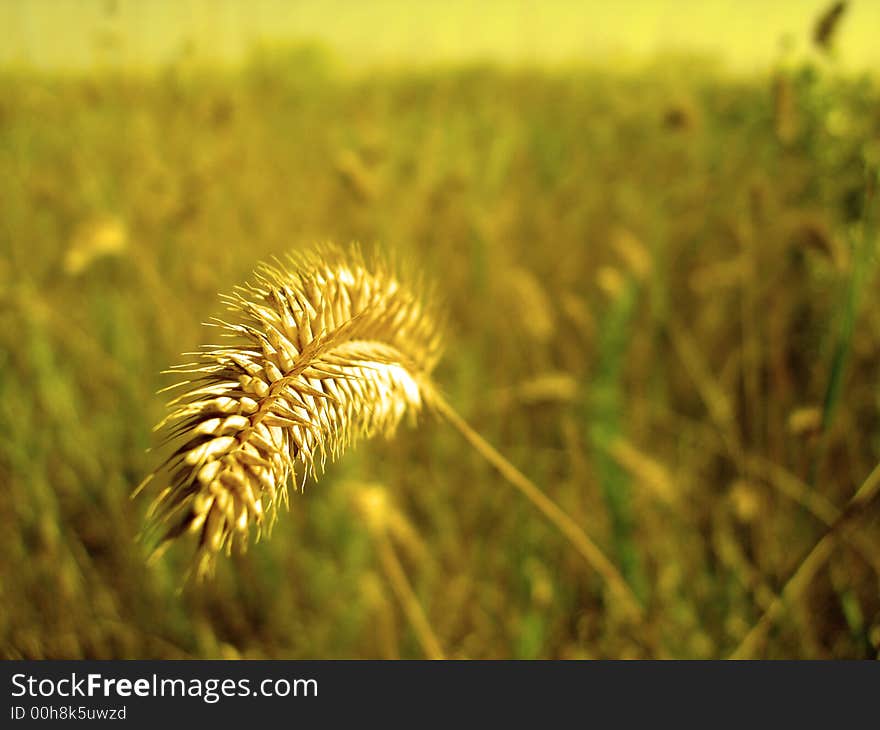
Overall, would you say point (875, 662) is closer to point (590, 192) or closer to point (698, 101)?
point (590, 192)

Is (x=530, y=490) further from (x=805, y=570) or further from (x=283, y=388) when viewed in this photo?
(x=805, y=570)

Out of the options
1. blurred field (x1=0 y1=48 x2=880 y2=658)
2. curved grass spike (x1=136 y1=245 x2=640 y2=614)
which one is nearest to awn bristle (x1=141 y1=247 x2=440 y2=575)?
curved grass spike (x1=136 y1=245 x2=640 y2=614)

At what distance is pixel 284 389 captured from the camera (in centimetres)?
69

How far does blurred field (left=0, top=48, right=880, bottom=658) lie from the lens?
5.82 ft

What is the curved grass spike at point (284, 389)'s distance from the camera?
59cm

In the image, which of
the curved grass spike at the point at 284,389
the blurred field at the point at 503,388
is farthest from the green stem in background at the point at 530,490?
the blurred field at the point at 503,388

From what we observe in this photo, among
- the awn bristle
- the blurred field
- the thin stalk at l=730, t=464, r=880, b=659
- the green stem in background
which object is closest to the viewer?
the awn bristle

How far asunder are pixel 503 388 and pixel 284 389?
6.39 feet

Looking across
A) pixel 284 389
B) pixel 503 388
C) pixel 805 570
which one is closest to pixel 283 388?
pixel 284 389

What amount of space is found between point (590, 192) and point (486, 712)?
2.83 m

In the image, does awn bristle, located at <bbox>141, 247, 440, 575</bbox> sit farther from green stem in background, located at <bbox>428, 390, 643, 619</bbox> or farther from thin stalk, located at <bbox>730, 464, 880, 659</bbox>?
thin stalk, located at <bbox>730, 464, 880, 659</bbox>

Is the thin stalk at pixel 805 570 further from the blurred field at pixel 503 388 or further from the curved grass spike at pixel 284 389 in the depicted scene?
the curved grass spike at pixel 284 389

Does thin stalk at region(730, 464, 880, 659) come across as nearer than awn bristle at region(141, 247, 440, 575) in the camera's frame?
No

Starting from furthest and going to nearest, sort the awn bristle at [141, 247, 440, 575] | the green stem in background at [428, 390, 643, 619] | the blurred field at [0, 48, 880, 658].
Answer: the blurred field at [0, 48, 880, 658]
the green stem in background at [428, 390, 643, 619]
the awn bristle at [141, 247, 440, 575]
